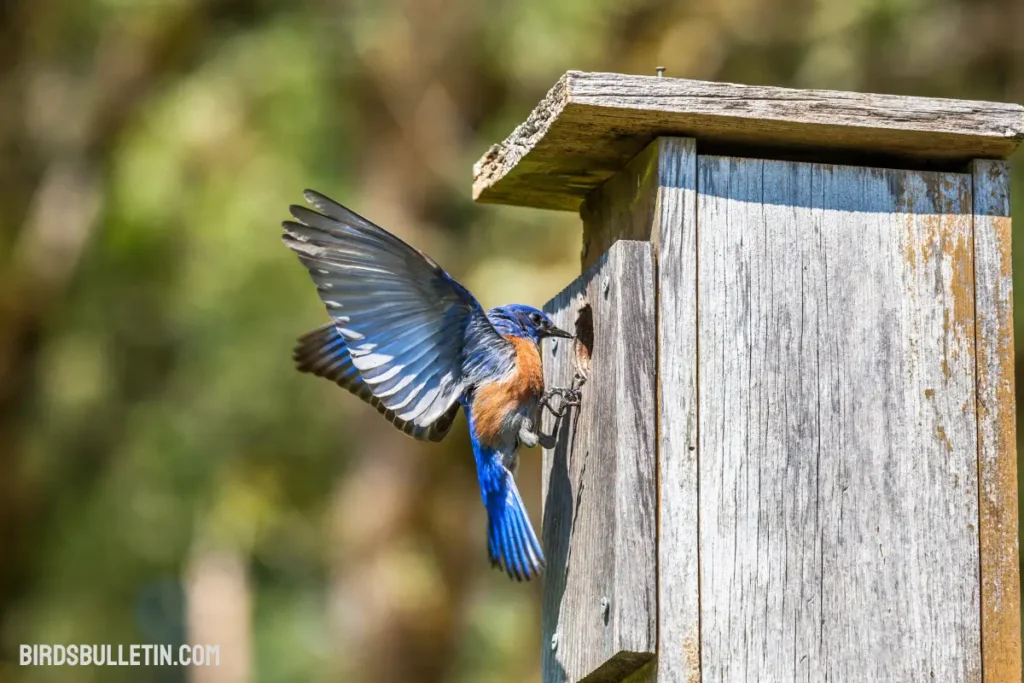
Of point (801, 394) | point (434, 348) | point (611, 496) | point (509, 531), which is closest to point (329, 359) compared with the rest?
point (434, 348)

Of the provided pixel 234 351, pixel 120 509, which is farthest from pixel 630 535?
pixel 120 509

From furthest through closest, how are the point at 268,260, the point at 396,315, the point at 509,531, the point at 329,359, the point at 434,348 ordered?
the point at 268,260
the point at 329,359
the point at 509,531
the point at 434,348
the point at 396,315

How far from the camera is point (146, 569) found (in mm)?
12008

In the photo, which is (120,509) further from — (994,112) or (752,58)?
(994,112)

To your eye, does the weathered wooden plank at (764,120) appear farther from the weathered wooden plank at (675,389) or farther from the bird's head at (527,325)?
the bird's head at (527,325)

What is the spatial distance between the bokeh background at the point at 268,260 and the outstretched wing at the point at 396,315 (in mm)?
4015

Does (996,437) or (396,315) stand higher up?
(396,315)

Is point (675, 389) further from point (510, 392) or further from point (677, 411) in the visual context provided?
point (510, 392)

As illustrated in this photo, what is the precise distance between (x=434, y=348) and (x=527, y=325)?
1.09ft

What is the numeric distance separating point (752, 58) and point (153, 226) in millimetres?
3774

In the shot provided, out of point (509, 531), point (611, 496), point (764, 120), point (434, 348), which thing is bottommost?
point (509, 531)

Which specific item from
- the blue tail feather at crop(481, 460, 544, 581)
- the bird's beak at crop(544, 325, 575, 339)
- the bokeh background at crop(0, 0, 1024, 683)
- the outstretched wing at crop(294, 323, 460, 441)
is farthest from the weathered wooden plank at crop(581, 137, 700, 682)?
the bokeh background at crop(0, 0, 1024, 683)

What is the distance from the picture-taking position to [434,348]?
3842 millimetres

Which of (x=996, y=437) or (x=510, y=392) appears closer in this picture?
(x=996, y=437)
